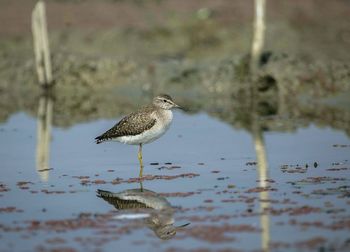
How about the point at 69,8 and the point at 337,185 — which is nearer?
the point at 337,185

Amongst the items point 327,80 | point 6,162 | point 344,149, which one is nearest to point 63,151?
point 6,162

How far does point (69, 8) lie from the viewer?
37375 millimetres

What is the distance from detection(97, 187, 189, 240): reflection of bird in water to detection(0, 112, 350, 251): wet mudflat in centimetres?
6

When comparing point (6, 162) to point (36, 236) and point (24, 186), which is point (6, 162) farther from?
point (36, 236)

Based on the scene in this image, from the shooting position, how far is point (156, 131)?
57.5 ft

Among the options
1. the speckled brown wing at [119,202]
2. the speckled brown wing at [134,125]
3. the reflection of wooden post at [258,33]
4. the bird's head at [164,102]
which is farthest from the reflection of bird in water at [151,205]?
the reflection of wooden post at [258,33]

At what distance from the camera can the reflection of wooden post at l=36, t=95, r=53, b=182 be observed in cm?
1805

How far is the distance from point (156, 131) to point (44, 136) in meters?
6.00

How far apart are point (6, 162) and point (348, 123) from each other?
364 inches

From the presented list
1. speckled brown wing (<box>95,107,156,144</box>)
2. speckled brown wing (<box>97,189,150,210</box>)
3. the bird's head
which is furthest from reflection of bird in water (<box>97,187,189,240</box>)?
the bird's head

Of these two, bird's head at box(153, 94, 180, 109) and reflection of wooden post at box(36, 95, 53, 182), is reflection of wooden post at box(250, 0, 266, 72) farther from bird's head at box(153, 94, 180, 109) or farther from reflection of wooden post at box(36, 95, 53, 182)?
bird's head at box(153, 94, 180, 109)

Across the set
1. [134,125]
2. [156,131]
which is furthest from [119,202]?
[134,125]

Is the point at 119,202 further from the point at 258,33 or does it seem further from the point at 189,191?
the point at 258,33

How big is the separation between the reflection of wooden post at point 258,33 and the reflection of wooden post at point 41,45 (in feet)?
23.2
